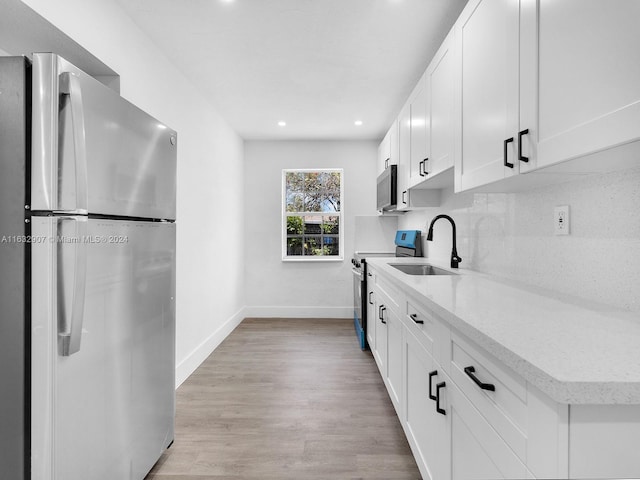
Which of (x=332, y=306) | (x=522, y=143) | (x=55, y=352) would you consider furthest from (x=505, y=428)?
(x=332, y=306)

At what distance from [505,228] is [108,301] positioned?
196 centimetres

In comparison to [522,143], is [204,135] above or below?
above

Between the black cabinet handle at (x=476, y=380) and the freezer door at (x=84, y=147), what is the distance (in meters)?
1.34

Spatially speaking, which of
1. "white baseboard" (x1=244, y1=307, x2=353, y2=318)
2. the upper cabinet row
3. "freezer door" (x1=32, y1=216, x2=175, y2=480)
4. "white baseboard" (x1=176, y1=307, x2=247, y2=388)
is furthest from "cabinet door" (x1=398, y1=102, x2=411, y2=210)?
"white baseboard" (x1=176, y1=307, x2=247, y2=388)

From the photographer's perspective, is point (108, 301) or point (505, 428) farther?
point (108, 301)

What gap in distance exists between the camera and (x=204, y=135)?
3.40m

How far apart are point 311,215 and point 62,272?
4.01 metres

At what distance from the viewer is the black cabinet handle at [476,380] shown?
88 centimetres

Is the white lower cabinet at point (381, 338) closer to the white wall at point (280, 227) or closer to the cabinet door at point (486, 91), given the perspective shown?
the cabinet door at point (486, 91)

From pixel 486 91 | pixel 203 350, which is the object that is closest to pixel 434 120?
pixel 486 91

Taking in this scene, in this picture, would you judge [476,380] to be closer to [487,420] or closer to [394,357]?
[487,420]

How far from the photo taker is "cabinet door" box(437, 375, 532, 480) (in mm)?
815

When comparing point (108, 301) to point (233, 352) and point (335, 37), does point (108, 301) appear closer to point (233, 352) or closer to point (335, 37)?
point (335, 37)

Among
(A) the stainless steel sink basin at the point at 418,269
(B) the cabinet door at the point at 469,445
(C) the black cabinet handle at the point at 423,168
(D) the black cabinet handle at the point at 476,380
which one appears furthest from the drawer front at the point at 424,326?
(C) the black cabinet handle at the point at 423,168
